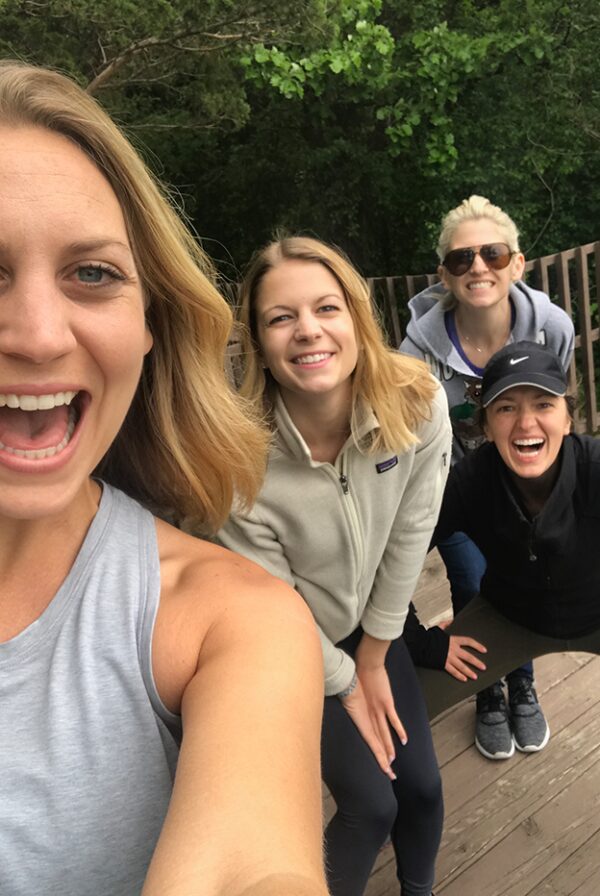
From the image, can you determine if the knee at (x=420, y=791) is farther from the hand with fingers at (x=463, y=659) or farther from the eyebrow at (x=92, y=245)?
the eyebrow at (x=92, y=245)

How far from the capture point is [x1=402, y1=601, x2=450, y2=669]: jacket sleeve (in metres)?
2.22

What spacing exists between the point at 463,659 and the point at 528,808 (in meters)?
0.50

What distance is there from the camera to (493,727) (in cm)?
249

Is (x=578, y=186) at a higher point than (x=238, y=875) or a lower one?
higher

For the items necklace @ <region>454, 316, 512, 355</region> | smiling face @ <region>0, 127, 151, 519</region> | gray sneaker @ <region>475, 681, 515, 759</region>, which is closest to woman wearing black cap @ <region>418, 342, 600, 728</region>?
gray sneaker @ <region>475, 681, 515, 759</region>

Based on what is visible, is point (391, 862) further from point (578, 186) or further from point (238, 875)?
point (578, 186)

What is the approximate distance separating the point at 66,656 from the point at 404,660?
1.31 meters

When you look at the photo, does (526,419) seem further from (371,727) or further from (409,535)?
(371,727)

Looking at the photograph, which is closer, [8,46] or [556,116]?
[8,46]

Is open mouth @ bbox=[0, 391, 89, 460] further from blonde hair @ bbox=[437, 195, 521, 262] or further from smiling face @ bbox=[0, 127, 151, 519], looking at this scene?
blonde hair @ bbox=[437, 195, 521, 262]

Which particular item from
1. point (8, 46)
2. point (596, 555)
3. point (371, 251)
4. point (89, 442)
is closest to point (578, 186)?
point (371, 251)

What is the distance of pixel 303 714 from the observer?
3.33 feet

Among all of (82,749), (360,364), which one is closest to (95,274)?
(82,749)

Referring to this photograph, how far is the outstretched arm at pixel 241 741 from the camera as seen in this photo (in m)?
0.85
